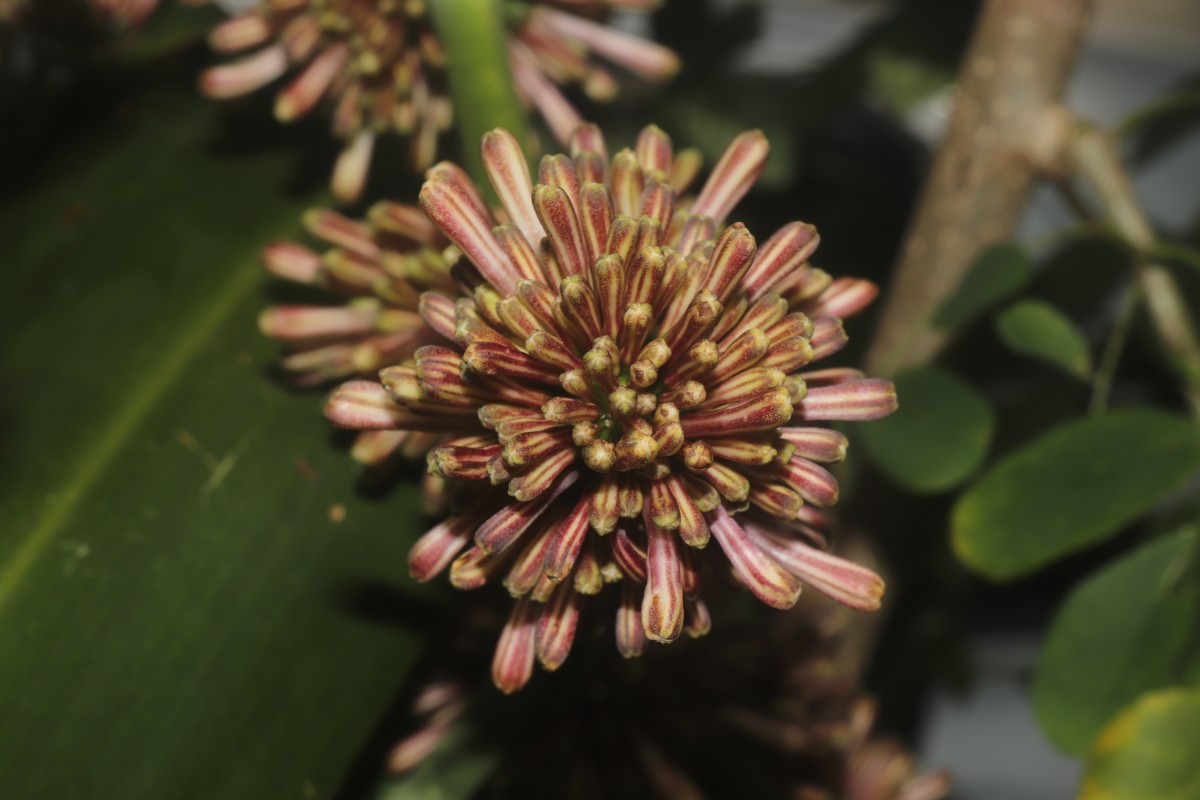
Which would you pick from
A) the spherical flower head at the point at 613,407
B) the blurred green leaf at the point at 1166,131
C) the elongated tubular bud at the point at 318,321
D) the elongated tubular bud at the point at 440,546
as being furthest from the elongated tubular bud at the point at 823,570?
the blurred green leaf at the point at 1166,131

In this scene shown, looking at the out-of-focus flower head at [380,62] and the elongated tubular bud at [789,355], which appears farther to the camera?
the out-of-focus flower head at [380,62]

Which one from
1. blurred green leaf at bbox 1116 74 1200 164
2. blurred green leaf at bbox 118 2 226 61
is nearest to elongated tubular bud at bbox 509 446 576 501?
blurred green leaf at bbox 118 2 226 61

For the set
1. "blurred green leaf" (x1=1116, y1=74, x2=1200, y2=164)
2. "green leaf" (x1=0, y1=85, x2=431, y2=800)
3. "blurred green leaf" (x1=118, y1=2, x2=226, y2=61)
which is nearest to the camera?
"green leaf" (x1=0, y1=85, x2=431, y2=800)

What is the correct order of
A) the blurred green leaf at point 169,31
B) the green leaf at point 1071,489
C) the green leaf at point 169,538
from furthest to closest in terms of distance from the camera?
the blurred green leaf at point 169,31 → the green leaf at point 1071,489 → the green leaf at point 169,538

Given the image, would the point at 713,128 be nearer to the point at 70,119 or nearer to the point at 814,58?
the point at 814,58

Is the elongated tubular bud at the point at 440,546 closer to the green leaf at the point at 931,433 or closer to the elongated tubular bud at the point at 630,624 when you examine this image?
the elongated tubular bud at the point at 630,624

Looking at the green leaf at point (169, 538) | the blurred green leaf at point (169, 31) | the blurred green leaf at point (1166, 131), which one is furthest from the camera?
the blurred green leaf at point (1166, 131)

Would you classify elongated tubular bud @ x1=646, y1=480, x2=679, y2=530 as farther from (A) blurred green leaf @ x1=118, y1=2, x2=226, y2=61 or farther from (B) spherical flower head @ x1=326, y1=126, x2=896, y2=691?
(A) blurred green leaf @ x1=118, y1=2, x2=226, y2=61
